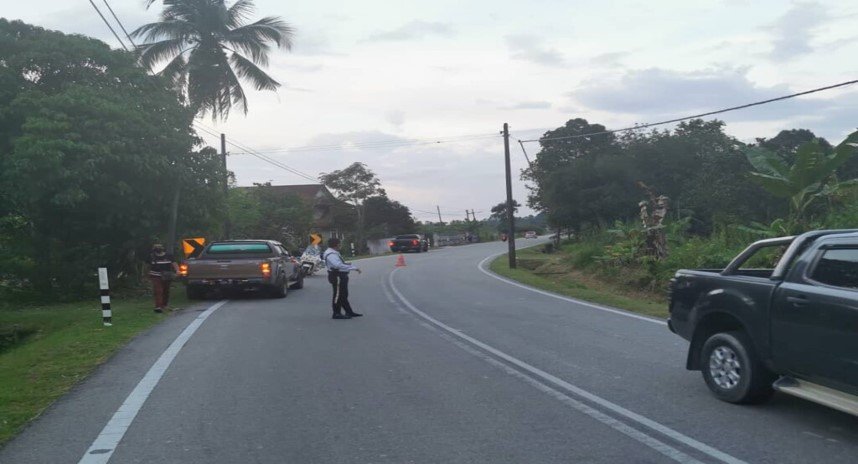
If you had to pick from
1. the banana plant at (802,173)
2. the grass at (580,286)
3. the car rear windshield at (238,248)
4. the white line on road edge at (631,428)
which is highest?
the banana plant at (802,173)

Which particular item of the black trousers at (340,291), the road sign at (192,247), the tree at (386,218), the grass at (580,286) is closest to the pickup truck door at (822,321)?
the grass at (580,286)

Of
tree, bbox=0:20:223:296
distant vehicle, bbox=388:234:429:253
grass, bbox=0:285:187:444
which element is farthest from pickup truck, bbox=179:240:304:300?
distant vehicle, bbox=388:234:429:253

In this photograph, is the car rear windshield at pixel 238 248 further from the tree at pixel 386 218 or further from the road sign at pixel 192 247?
the tree at pixel 386 218

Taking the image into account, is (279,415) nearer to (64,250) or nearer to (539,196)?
(64,250)

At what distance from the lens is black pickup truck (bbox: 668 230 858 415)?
228 inches

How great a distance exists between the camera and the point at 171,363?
9.62m

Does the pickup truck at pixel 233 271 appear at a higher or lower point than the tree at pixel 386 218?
lower

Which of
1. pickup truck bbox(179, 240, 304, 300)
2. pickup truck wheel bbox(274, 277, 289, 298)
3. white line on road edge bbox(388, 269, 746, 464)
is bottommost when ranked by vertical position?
white line on road edge bbox(388, 269, 746, 464)

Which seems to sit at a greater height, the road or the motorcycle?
the motorcycle

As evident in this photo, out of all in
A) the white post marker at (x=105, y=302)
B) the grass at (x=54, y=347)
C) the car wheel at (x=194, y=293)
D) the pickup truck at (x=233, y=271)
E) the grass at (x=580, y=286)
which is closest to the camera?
the grass at (x=54, y=347)

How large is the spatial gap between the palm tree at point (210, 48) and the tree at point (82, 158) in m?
6.92

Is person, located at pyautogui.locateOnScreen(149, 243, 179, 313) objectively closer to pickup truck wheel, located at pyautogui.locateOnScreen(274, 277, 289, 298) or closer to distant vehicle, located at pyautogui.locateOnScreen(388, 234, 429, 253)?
pickup truck wheel, located at pyautogui.locateOnScreen(274, 277, 289, 298)

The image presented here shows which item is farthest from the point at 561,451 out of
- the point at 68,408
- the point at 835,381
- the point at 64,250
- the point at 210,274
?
the point at 64,250

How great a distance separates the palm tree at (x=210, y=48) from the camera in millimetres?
28891
